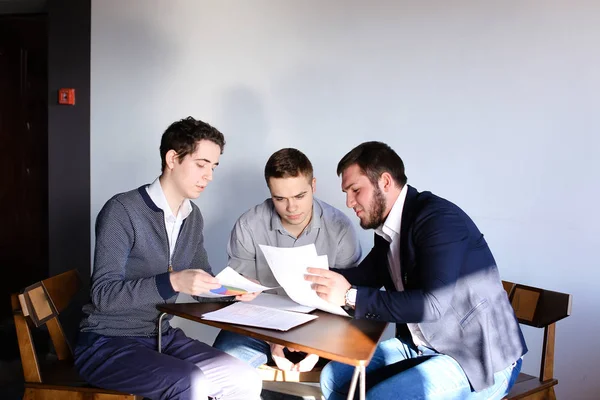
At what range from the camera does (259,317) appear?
1.80 m

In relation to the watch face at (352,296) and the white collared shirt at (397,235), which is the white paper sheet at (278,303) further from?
the white collared shirt at (397,235)

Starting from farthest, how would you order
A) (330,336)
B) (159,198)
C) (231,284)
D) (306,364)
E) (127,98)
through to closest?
(127,98) → (306,364) → (159,198) → (231,284) → (330,336)

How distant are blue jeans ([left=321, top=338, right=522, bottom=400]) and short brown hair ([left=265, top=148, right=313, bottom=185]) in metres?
0.81

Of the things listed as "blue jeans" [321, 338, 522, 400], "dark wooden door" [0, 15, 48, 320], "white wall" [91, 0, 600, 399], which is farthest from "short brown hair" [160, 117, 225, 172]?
"dark wooden door" [0, 15, 48, 320]

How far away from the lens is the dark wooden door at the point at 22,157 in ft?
13.1

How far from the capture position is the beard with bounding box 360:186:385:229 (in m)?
2.06

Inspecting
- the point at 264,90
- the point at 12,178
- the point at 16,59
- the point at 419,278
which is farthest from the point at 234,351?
the point at 16,59

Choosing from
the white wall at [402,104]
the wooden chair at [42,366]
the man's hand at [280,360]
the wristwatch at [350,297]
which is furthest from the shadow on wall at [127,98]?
the wristwatch at [350,297]

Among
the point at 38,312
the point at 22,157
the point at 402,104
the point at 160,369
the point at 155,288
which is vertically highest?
the point at 402,104

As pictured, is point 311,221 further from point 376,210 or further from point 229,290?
point 229,290

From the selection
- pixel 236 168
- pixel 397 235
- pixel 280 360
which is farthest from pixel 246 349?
pixel 236 168

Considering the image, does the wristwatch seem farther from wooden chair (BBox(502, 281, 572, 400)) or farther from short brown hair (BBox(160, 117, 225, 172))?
short brown hair (BBox(160, 117, 225, 172))

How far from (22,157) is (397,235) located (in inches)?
124

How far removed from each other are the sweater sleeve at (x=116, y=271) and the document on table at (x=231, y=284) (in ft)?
0.68
